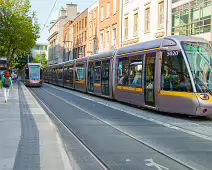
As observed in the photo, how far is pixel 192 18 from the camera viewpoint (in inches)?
865

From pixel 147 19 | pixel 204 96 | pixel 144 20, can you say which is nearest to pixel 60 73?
pixel 144 20

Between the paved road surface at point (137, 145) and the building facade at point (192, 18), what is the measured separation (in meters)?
11.7

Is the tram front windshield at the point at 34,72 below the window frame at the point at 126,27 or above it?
below

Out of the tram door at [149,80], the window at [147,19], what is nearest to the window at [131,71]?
the tram door at [149,80]

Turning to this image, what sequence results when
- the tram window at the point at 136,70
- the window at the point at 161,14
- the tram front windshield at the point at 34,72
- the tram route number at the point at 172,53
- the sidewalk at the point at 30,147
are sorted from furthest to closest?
1. the tram front windshield at the point at 34,72
2. the window at the point at 161,14
3. the tram window at the point at 136,70
4. the tram route number at the point at 172,53
5. the sidewalk at the point at 30,147

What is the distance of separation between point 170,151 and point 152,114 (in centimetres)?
618

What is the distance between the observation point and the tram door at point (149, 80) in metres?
12.9

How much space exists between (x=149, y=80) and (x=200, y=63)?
241 cm

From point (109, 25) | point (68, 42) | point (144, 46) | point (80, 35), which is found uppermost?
point (80, 35)

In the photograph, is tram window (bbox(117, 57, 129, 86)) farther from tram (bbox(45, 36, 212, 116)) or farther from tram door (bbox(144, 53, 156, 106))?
tram door (bbox(144, 53, 156, 106))

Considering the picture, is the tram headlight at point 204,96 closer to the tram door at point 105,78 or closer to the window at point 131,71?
the window at point 131,71

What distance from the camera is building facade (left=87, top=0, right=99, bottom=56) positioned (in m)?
46.1

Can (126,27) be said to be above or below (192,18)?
above

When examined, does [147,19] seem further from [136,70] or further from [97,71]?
[136,70]
